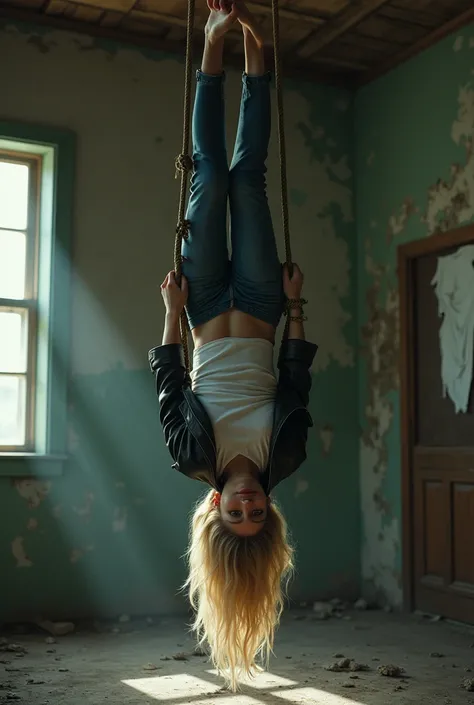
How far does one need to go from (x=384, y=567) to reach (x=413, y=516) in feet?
1.42

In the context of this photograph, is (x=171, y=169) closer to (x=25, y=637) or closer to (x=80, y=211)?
(x=80, y=211)

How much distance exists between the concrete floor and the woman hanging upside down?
49 centimetres

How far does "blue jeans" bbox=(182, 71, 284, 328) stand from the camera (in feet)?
10.6

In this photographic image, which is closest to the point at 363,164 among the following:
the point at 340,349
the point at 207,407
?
the point at 340,349

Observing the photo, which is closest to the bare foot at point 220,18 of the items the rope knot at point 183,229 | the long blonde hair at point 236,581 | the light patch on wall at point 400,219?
the rope knot at point 183,229

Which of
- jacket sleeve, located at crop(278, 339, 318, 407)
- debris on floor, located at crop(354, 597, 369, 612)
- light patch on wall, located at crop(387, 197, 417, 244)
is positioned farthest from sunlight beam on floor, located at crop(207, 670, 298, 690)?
light patch on wall, located at crop(387, 197, 417, 244)

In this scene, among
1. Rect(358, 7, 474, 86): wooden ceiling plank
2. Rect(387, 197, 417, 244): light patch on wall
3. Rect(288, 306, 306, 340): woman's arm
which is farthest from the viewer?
Rect(387, 197, 417, 244): light patch on wall

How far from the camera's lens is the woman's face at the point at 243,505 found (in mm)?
2979

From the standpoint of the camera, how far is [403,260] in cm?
533

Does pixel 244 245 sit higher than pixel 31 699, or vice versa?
pixel 244 245

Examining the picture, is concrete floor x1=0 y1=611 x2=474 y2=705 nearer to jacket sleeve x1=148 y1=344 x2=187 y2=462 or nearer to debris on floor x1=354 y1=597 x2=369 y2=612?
debris on floor x1=354 y1=597 x2=369 y2=612

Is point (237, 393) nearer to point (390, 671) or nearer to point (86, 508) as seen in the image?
Answer: point (390, 671)

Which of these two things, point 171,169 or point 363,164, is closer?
point 171,169

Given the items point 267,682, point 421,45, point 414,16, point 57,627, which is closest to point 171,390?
point 267,682
